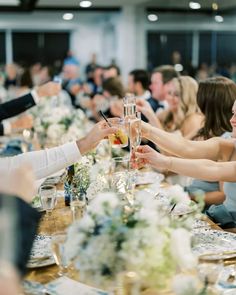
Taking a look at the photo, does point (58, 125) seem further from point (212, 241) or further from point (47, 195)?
point (212, 241)

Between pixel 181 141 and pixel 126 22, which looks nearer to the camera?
pixel 181 141

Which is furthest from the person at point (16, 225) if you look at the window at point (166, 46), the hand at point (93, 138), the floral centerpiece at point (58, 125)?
the window at point (166, 46)

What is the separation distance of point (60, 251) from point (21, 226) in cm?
50

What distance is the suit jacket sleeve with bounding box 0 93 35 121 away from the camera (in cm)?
430

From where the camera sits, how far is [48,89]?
4.37 m

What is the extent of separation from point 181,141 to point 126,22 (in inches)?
→ 379

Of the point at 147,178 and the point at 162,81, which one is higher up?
the point at 162,81

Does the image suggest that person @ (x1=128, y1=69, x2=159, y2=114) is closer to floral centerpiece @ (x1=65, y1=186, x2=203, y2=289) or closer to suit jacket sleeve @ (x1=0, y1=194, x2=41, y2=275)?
floral centerpiece @ (x1=65, y1=186, x2=203, y2=289)

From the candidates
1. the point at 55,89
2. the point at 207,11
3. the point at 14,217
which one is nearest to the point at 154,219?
the point at 14,217

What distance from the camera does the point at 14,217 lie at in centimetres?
119

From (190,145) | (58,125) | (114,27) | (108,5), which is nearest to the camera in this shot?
(190,145)

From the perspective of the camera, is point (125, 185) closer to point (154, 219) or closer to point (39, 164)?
point (39, 164)

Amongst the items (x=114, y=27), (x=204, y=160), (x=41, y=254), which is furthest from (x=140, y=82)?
(x=114, y=27)

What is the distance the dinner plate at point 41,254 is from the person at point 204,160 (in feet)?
2.27
